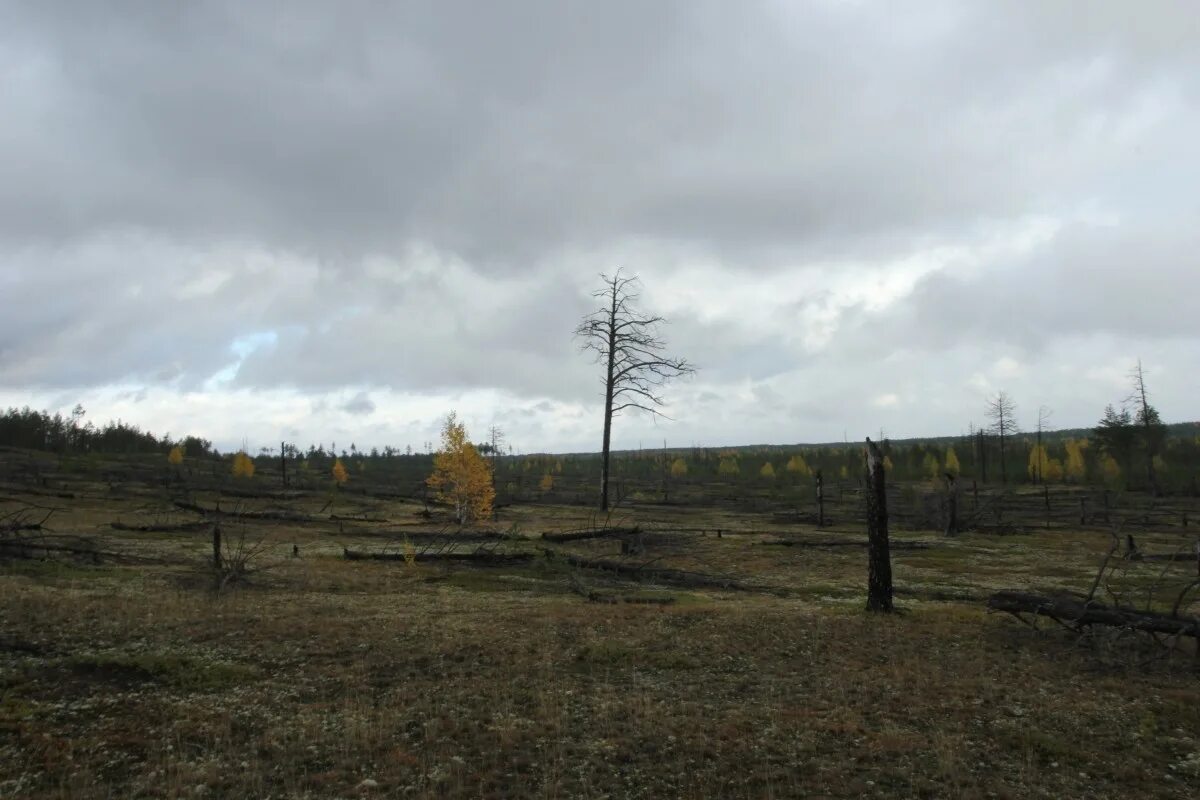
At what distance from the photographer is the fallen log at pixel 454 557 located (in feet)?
87.5

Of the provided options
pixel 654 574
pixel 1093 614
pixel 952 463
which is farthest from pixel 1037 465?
pixel 1093 614

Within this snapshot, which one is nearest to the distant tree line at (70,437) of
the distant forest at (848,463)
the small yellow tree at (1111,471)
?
the distant forest at (848,463)

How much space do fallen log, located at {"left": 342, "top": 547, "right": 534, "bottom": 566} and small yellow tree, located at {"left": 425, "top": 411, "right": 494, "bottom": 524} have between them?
15689 millimetres

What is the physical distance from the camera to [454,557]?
2733 centimetres

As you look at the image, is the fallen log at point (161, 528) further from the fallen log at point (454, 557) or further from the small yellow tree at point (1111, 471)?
the small yellow tree at point (1111, 471)

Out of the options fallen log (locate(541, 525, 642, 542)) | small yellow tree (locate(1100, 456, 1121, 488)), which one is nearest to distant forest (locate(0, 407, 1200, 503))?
small yellow tree (locate(1100, 456, 1121, 488))

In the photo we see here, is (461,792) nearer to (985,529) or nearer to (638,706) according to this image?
(638,706)

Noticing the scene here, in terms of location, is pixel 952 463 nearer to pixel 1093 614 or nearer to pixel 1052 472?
pixel 1052 472

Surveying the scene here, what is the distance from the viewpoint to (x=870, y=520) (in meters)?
16.8

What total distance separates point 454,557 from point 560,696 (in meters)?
17.7

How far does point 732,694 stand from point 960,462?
13540 centimetres

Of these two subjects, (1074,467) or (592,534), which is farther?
(1074,467)

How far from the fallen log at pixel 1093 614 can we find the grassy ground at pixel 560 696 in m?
0.44

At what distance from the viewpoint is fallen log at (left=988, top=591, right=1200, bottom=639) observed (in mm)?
12576
